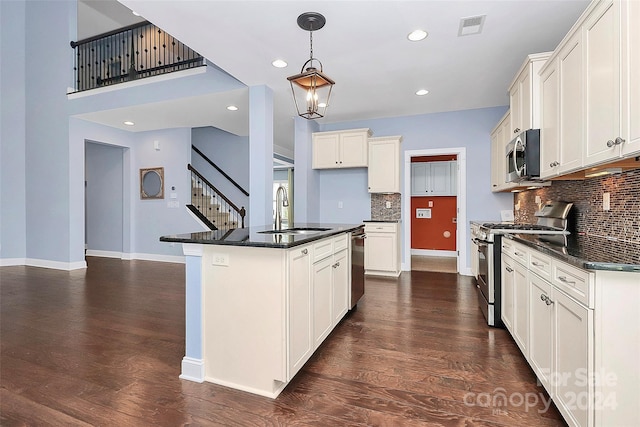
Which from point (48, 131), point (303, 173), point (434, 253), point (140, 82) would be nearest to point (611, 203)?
point (303, 173)

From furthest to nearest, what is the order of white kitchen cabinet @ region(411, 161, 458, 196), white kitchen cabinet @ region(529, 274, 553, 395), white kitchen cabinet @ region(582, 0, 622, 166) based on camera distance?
white kitchen cabinet @ region(411, 161, 458, 196)
white kitchen cabinet @ region(529, 274, 553, 395)
white kitchen cabinet @ region(582, 0, 622, 166)

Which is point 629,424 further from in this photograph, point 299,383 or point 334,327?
point 334,327

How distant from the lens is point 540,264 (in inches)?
73.7

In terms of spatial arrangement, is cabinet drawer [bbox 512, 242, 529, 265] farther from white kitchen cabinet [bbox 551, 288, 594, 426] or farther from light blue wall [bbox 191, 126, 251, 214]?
light blue wall [bbox 191, 126, 251, 214]

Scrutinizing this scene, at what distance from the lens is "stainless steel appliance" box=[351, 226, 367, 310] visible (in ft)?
10.4

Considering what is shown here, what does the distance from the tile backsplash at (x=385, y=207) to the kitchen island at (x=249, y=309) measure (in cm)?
357

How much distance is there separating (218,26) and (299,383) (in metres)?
2.94

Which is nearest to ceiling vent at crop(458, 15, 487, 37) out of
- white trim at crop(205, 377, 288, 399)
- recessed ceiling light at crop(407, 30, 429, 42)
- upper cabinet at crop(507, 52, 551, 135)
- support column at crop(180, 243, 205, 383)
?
recessed ceiling light at crop(407, 30, 429, 42)

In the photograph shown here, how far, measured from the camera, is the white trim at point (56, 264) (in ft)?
18.4

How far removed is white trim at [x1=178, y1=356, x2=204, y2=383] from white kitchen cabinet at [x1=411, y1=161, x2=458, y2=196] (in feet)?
20.9

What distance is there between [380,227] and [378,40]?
283 centimetres

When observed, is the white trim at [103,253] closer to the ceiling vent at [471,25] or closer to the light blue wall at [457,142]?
the light blue wall at [457,142]

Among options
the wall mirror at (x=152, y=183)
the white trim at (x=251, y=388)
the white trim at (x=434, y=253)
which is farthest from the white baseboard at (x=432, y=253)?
the white trim at (x=251, y=388)

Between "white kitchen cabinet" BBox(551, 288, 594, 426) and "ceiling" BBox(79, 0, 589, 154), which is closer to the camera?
"white kitchen cabinet" BBox(551, 288, 594, 426)
